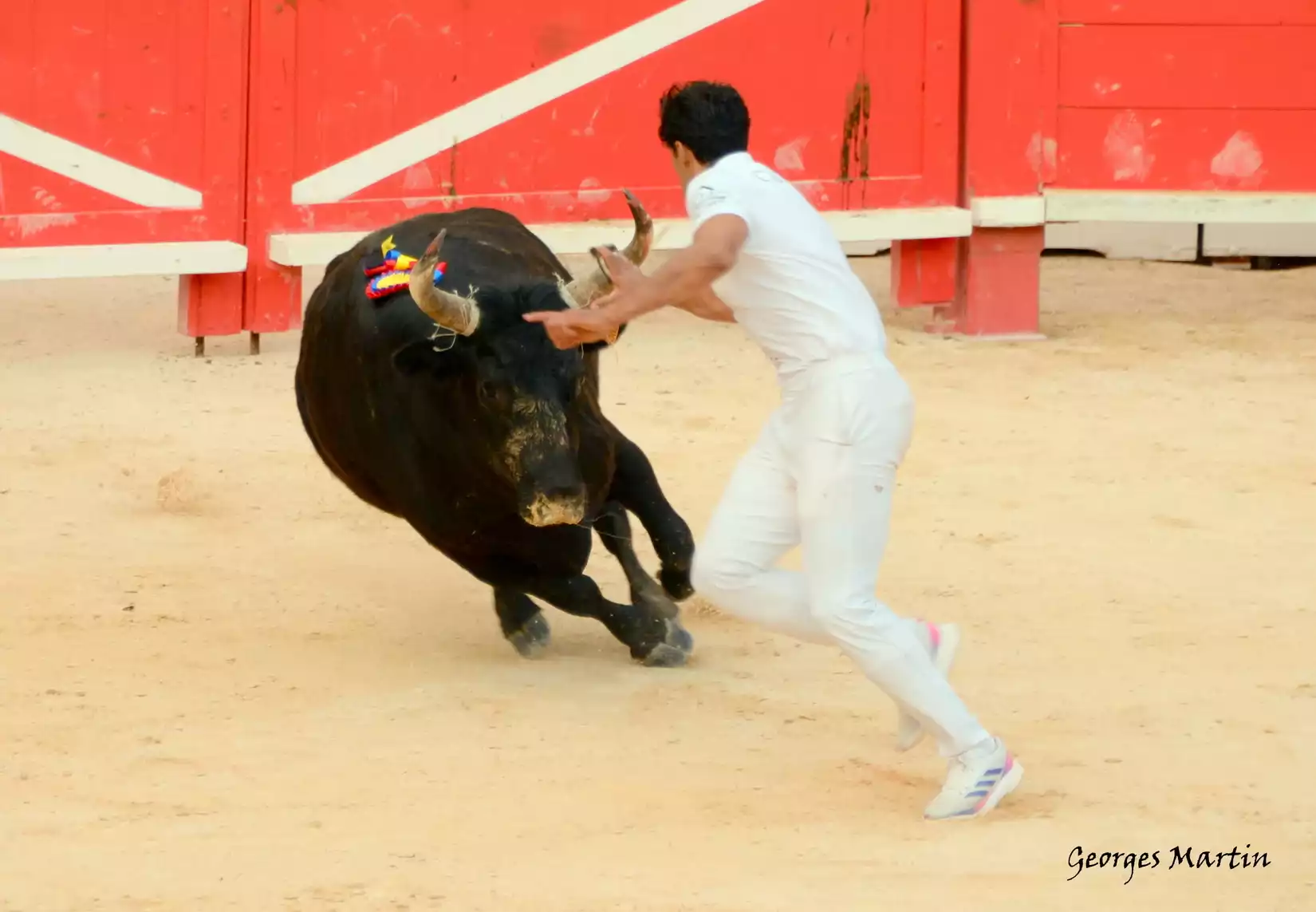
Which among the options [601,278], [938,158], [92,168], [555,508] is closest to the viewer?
[555,508]

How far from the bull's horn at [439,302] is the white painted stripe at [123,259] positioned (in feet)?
13.7

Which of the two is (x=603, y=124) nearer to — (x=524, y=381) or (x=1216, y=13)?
(x=1216, y=13)

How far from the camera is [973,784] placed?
373 centimetres

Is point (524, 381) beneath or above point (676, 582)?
above

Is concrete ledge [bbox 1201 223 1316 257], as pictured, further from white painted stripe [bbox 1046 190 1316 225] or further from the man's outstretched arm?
the man's outstretched arm

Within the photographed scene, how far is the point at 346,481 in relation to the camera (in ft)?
18.2

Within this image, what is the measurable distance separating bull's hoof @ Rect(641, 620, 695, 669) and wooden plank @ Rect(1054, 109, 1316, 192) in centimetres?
497

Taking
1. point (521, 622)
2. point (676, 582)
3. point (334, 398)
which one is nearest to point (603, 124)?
point (334, 398)

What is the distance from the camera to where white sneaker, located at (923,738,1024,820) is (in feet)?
12.3

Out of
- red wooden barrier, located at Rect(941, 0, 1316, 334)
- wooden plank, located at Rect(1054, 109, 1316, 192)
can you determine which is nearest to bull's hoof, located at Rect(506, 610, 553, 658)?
red wooden barrier, located at Rect(941, 0, 1316, 334)

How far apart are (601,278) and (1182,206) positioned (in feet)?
16.6

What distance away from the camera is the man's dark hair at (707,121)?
148 inches

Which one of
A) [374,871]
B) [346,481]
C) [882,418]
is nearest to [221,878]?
[374,871]

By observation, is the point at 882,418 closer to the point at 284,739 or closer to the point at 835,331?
the point at 835,331
